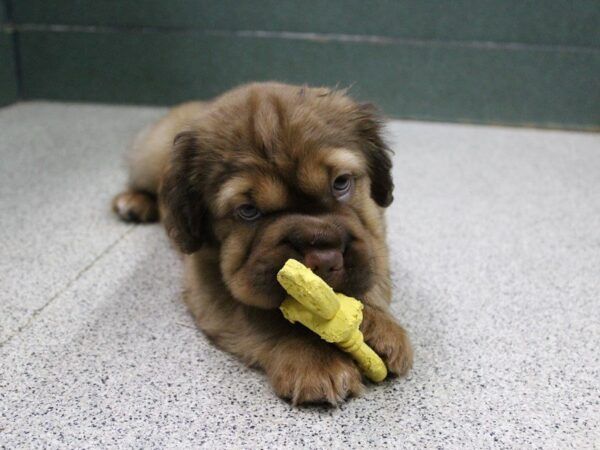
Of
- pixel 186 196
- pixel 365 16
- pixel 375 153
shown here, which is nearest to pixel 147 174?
pixel 186 196

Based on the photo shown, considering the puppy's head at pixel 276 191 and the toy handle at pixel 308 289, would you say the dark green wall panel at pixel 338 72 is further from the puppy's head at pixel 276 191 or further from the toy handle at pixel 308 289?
the toy handle at pixel 308 289

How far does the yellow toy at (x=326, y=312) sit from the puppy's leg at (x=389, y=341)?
0.14 ft

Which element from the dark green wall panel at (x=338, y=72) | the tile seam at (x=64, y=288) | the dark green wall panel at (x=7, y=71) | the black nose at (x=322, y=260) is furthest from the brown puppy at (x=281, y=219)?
the dark green wall panel at (x=7, y=71)

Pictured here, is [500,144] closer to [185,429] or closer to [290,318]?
[290,318]

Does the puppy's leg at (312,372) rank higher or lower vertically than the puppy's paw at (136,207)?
higher

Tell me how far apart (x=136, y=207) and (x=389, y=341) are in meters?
1.76

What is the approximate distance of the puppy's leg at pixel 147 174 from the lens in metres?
3.05

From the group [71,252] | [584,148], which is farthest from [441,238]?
[584,148]

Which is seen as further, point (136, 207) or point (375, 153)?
point (136, 207)

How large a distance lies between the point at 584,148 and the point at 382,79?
5.77 feet

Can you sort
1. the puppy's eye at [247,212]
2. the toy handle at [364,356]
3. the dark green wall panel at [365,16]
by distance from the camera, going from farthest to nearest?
the dark green wall panel at [365,16]
the puppy's eye at [247,212]
the toy handle at [364,356]

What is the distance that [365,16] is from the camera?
518 cm

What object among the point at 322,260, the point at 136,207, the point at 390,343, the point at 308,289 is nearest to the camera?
the point at 308,289

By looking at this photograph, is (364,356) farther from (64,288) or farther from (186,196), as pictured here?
(64,288)
